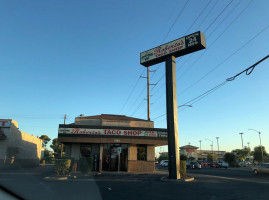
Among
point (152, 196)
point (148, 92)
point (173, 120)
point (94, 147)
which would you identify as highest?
A: point (148, 92)

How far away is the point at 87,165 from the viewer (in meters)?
20.1

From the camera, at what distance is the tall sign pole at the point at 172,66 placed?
59.0 ft

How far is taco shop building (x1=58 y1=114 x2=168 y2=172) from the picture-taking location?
887 inches

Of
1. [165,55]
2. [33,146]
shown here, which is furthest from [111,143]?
[33,146]

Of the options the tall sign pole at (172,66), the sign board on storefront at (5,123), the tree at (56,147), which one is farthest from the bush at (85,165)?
the tree at (56,147)

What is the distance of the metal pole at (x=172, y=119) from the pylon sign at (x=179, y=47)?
857 millimetres

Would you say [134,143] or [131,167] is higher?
[134,143]

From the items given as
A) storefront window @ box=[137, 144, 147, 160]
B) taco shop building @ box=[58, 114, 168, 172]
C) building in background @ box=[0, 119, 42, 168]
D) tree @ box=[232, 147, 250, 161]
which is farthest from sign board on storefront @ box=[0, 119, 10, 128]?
tree @ box=[232, 147, 250, 161]

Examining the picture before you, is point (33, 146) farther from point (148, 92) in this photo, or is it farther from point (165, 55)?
point (165, 55)

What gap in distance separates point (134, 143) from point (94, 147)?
443 cm

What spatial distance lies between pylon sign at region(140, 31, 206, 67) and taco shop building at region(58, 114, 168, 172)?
7.50 metres

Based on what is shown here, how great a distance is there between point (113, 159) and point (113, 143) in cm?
176

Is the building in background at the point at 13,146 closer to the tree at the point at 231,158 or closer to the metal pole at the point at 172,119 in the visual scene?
the metal pole at the point at 172,119

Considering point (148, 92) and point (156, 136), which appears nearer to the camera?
point (156, 136)
